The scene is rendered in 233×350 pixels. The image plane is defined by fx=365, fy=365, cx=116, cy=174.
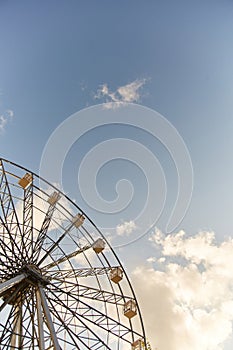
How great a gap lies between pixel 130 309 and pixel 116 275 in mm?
1902

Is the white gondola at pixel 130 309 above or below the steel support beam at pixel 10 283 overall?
above

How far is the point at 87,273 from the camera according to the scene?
1927 centimetres

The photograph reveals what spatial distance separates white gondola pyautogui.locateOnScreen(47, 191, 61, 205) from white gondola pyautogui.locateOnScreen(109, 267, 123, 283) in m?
4.99

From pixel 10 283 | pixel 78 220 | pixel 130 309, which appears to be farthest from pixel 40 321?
pixel 78 220

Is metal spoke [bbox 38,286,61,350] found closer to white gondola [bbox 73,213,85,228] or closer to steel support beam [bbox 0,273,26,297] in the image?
steel support beam [bbox 0,273,26,297]

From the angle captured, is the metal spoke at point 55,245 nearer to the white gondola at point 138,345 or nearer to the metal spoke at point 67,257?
the metal spoke at point 67,257

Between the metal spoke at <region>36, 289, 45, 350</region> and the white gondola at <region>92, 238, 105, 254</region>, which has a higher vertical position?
the white gondola at <region>92, 238, 105, 254</region>

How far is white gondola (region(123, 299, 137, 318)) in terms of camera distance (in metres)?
19.4

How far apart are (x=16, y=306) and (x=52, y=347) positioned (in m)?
2.83

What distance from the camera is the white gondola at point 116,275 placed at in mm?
19891

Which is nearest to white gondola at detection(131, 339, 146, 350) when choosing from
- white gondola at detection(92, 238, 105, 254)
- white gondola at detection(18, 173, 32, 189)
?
white gondola at detection(92, 238, 105, 254)

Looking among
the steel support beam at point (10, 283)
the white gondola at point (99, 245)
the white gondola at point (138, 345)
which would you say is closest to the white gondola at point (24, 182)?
the white gondola at point (99, 245)

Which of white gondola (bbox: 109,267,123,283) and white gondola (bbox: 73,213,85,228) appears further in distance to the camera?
white gondola (bbox: 73,213,85,228)

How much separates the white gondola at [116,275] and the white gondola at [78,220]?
317 centimetres
